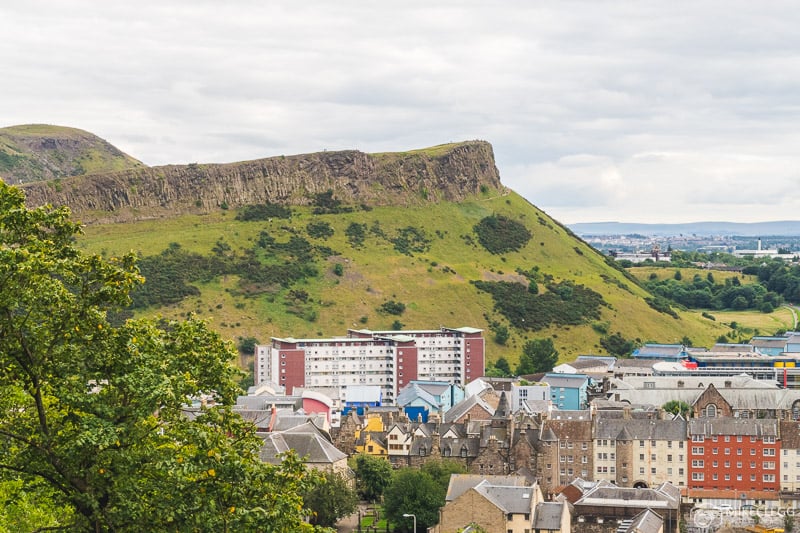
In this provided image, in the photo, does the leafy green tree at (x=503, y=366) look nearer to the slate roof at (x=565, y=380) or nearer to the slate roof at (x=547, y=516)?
the slate roof at (x=565, y=380)

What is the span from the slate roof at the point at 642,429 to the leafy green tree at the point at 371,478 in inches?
748

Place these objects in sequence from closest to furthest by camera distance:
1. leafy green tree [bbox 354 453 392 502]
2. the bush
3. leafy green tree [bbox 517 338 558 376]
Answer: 1. leafy green tree [bbox 354 453 392 502]
2. leafy green tree [bbox 517 338 558 376]
3. the bush

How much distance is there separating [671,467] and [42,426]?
7741cm

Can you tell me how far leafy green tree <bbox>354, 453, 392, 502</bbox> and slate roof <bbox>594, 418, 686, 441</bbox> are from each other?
19.0m

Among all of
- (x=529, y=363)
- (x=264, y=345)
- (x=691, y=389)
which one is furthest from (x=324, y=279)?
(x=691, y=389)

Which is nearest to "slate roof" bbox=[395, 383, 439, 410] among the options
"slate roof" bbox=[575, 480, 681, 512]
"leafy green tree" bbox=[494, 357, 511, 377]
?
"leafy green tree" bbox=[494, 357, 511, 377]

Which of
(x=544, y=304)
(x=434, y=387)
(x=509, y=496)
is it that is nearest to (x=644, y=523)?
(x=509, y=496)

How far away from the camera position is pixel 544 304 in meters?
179

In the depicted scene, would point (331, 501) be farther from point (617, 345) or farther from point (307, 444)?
point (617, 345)

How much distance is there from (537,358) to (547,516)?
296 ft

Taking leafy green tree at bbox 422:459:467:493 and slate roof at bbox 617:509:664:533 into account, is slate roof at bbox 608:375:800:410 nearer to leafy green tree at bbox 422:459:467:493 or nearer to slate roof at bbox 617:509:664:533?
leafy green tree at bbox 422:459:467:493

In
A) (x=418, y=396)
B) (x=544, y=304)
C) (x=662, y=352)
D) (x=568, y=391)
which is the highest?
(x=544, y=304)

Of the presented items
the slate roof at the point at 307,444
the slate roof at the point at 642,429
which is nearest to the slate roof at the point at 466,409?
the slate roof at the point at 642,429

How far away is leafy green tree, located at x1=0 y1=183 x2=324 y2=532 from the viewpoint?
62.6 ft
